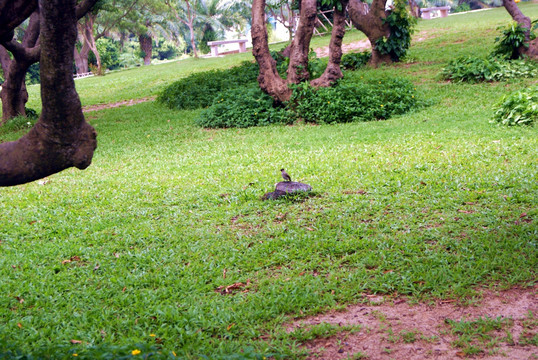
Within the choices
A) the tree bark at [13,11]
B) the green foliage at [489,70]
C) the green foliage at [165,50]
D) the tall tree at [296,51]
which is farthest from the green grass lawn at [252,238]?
the green foliage at [165,50]

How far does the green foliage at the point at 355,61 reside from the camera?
18078 millimetres

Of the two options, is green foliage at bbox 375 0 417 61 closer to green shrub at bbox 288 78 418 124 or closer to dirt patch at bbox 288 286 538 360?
green shrub at bbox 288 78 418 124

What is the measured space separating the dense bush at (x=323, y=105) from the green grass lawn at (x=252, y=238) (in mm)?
1713

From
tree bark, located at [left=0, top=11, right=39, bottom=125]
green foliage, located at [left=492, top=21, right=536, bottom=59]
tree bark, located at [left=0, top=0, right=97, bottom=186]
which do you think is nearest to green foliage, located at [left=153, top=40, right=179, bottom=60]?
tree bark, located at [left=0, top=11, right=39, bottom=125]

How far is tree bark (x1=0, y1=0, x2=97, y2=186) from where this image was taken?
9.78 feet

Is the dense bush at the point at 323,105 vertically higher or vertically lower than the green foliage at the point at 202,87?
lower

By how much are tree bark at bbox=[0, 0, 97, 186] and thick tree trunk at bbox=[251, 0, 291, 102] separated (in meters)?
9.59

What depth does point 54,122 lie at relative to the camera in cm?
323

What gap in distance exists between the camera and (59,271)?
5.06m

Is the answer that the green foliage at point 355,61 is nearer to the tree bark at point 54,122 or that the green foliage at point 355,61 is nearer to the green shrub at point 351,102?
the green shrub at point 351,102

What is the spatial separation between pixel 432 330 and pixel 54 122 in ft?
9.47

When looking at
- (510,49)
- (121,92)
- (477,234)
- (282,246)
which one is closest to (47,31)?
(282,246)

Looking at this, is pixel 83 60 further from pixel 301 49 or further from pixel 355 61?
pixel 301 49

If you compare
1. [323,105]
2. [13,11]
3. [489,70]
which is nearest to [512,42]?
[489,70]
